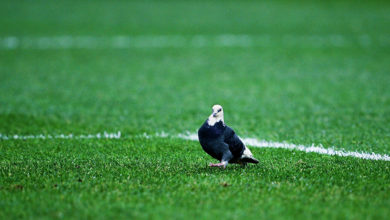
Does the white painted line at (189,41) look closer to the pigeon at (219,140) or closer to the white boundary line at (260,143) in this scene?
the white boundary line at (260,143)

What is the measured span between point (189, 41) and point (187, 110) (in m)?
6.00

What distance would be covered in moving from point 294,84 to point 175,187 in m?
4.82

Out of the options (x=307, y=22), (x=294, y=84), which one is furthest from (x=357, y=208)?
(x=307, y=22)

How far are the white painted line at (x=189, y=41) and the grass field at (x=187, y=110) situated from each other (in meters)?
0.04

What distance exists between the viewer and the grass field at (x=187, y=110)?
3.07m

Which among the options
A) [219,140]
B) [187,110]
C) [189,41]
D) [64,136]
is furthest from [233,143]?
[189,41]

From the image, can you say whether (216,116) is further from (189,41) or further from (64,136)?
(189,41)

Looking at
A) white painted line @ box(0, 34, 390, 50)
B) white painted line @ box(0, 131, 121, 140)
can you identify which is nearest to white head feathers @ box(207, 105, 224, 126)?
white painted line @ box(0, 131, 121, 140)

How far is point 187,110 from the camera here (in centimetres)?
618

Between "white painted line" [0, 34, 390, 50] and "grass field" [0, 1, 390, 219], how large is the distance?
Answer: 1.7 inches

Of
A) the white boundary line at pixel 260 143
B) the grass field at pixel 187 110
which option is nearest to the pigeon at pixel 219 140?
the grass field at pixel 187 110

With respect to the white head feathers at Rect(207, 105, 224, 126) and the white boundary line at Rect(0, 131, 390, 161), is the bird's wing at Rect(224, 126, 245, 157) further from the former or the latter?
the white boundary line at Rect(0, 131, 390, 161)

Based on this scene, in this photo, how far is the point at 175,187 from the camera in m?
3.29

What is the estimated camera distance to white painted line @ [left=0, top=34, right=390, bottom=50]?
11.2 m
